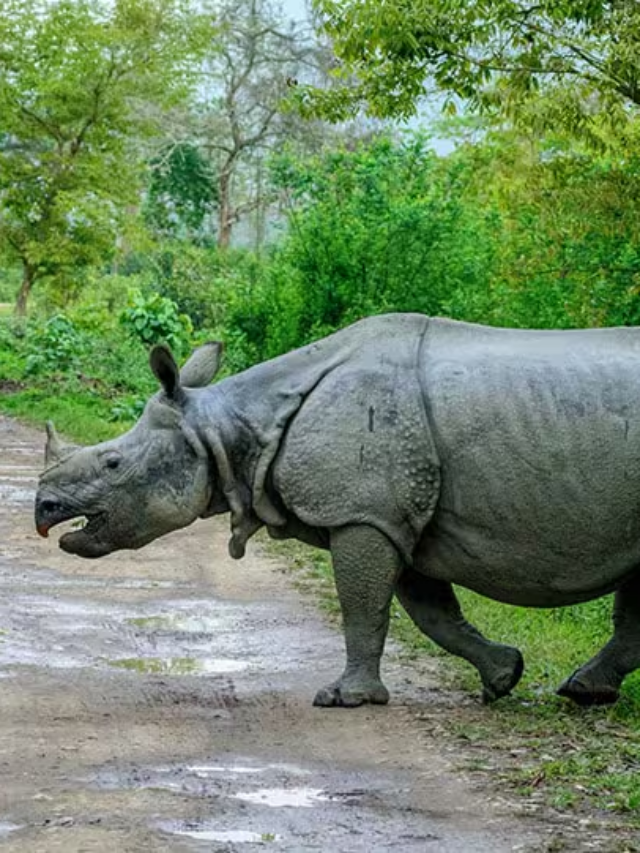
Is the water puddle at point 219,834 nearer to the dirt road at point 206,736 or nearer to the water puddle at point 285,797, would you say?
the dirt road at point 206,736

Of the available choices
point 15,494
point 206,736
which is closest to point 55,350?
point 15,494

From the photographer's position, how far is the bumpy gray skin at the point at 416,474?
7.51m

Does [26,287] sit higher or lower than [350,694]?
higher

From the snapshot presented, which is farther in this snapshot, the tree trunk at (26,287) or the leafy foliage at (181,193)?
the leafy foliage at (181,193)

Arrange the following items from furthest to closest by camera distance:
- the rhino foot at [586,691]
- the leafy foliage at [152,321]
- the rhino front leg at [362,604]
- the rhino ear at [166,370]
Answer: the leafy foliage at [152,321], the rhino ear at [166,370], the rhino foot at [586,691], the rhino front leg at [362,604]

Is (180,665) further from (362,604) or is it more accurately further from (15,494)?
(15,494)

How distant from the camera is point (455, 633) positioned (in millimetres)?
8102

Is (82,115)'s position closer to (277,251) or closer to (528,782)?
(277,251)

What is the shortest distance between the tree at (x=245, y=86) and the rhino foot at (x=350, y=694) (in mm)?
43502

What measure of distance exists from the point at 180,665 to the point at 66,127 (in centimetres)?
3670

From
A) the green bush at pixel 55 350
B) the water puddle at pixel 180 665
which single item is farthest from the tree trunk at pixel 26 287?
the water puddle at pixel 180 665

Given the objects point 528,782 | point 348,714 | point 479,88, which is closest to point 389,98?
point 479,88

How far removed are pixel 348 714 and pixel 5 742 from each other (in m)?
A: 1.48

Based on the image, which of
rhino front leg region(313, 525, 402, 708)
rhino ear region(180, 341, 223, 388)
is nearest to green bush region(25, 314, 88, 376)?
rhino ear region(180, 341, 223, 388)
